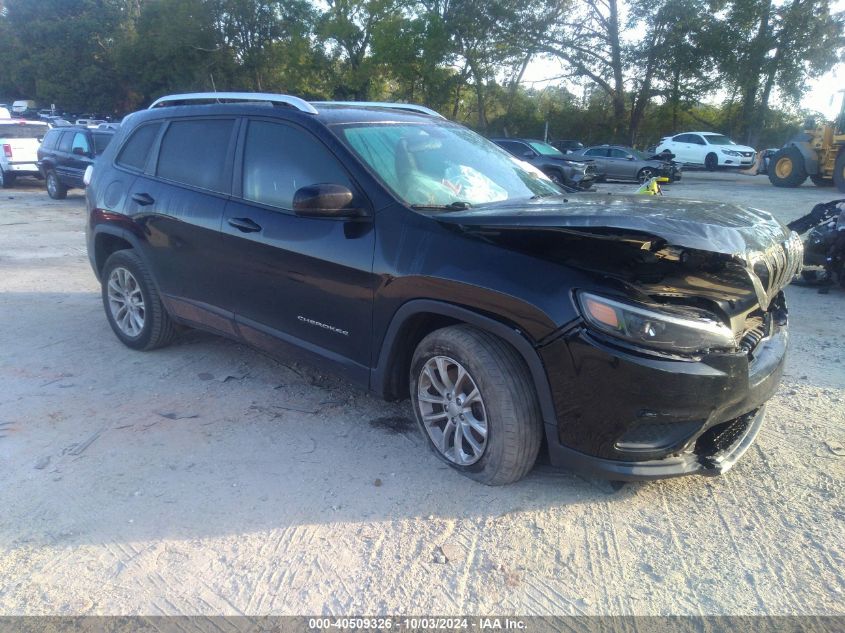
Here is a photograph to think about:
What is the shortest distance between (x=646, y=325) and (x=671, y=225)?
446 mm

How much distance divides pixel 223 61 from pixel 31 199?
25.9 meters

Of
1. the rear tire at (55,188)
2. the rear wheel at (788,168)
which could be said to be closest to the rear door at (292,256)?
the rear tire at (55,188)

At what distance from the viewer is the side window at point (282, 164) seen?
3.76 metres

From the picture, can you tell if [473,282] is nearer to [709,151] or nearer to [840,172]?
[840,172]

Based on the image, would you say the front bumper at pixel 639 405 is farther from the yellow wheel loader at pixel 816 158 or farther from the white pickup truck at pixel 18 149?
the yellow wheel loader at pixel 816 158

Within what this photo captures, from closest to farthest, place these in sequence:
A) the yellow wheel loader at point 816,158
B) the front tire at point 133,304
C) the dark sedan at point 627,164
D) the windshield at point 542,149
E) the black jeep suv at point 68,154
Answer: the front tire at point 133,304 < the black jeep suv at point 68,154 < the yellow wheel loader at point 816,158 < the windshield at point 542,149 < the dark sedan at point 627,164

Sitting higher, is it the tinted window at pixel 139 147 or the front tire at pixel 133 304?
the tinted window at pixel 139 147

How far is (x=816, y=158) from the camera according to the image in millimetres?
19547

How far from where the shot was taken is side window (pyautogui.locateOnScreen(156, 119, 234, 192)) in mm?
4340

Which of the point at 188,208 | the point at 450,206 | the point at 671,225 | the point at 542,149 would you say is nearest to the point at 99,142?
the point at 188,208

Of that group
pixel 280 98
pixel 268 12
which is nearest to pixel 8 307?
pixel 280 98

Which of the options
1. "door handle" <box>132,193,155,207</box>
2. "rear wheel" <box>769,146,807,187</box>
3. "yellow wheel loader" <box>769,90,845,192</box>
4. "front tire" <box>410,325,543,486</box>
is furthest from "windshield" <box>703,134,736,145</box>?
"front tire" <box>410,325,543,486</box>

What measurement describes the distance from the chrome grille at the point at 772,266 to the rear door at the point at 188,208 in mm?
3043

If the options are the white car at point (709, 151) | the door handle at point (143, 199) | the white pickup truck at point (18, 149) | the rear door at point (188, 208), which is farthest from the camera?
the white car at point (709, 151)
